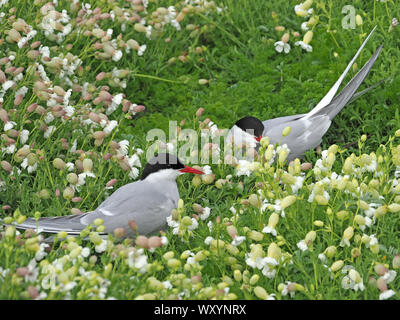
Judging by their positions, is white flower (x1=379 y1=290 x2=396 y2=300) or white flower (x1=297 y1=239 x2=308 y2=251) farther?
white flower (x1=297 y1=239 x2=308 y2=251)

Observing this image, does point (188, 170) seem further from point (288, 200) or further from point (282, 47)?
point (282, 47)

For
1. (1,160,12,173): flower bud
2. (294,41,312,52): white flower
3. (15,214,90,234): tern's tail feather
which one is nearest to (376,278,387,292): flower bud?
(15,214,90,234): tern's tail feather

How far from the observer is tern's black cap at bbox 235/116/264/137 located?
4.10m

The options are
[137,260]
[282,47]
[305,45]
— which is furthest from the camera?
[282,47]

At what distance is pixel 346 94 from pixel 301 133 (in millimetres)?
469

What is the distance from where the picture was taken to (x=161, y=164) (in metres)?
3.51

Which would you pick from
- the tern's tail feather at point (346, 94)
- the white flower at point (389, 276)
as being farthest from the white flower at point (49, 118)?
the white flower at point (389, 276)

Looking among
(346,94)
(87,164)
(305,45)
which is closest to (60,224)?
(87,164)

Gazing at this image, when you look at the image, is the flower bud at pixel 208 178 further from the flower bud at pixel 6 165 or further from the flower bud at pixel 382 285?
the flower bud at pixel 382 285

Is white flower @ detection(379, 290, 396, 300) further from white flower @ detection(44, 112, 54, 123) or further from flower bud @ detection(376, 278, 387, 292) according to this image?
white flower @ detection(44, 112, 54, 123)

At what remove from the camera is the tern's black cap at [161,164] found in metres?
3.49

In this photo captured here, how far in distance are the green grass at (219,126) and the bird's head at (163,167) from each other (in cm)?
21
